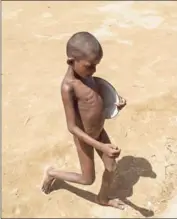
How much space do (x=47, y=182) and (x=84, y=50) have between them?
51.5 inches

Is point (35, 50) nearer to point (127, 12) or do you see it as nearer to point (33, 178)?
point (127, 12)

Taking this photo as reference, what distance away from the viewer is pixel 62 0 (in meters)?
7.61

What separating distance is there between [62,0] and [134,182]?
4.16m

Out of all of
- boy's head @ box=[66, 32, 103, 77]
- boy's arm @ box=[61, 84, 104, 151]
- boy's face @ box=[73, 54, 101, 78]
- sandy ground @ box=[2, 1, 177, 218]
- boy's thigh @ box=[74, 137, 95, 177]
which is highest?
boy's head @ box=[66, 32, 103, 77]

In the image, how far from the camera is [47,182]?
4012mm

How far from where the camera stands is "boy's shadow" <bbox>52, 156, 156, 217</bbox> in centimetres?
404

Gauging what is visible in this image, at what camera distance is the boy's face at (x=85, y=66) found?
3193 mm

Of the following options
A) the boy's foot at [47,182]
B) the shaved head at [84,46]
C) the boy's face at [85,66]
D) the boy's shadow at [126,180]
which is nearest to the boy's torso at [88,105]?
the boy's face at [85,66]

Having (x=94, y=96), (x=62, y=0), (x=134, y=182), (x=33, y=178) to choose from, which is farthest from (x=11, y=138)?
(x=62, y=0)

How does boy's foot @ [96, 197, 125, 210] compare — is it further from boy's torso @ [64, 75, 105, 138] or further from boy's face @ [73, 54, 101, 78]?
boy's face @ [73, 54, 101, 78]

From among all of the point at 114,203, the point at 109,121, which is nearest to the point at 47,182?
the point at 114,203

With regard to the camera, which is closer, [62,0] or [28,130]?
[28,130]

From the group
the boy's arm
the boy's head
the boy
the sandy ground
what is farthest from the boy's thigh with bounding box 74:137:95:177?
the boy's head

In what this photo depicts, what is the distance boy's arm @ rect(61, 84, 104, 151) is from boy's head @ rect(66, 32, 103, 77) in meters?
0.18
